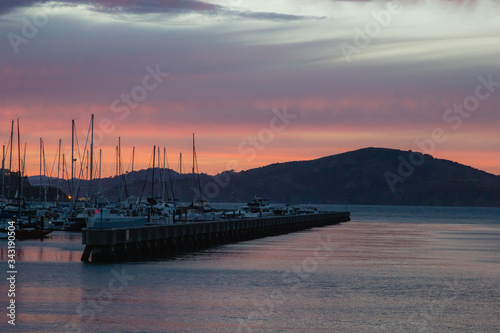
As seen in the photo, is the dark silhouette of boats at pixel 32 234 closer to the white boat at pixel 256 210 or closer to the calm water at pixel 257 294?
the calm water at pixel 257 294

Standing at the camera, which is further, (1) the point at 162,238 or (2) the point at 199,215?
(2) the point at 199,215

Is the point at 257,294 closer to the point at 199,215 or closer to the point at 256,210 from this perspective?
the point at 199,215

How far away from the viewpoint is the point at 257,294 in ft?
111

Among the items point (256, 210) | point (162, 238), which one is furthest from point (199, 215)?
point (162, 238)

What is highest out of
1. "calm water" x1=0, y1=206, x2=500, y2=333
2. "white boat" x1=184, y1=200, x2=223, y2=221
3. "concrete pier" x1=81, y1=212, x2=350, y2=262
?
"white boat" x1=184, y1=200, x2=223, y2=221

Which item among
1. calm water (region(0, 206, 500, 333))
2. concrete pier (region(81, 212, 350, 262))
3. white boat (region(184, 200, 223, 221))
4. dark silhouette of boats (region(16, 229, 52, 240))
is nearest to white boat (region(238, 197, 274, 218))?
white boat (region(184, 200, 223, 221))

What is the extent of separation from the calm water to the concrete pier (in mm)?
1582

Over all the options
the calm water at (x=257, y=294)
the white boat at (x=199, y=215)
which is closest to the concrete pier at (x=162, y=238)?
the calm water at (x=257, y=294)

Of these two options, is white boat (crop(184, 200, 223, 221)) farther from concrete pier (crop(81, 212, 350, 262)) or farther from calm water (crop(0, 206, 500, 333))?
calm water (crop(0, 206, 500, 333))

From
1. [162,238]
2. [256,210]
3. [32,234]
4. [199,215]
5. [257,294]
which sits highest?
[256,210]

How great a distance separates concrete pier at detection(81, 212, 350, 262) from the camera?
147 feet

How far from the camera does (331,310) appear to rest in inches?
1171

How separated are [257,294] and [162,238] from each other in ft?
69.3

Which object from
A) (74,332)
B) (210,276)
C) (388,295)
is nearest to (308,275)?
(210,276)
